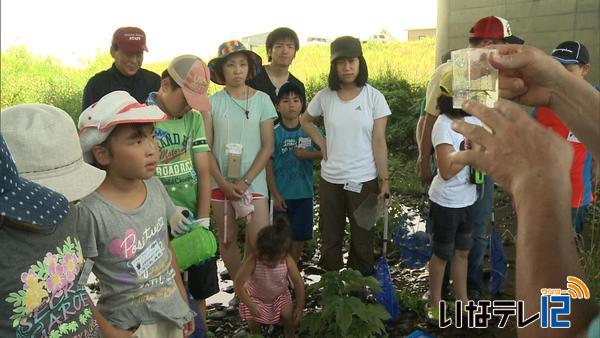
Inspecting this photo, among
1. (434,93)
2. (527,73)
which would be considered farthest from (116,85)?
(527,73)

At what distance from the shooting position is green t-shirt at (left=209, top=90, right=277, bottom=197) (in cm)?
331

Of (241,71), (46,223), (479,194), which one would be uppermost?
(241,71)

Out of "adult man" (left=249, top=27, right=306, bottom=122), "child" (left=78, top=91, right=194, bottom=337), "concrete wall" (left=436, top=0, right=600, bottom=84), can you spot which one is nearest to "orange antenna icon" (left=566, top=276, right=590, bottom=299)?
"child" (left=78, top=91, right=194, bottom=337)

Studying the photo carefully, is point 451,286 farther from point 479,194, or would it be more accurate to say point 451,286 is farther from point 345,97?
point 345,97

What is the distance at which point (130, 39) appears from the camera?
11.7ft

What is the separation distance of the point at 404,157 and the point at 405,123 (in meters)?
0.94

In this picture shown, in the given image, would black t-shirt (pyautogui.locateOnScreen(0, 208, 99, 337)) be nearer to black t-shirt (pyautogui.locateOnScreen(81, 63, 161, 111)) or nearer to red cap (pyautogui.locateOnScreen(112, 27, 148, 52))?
black t-shirt (pyautogui.locateOnScreen(81, 63, 161, 111))

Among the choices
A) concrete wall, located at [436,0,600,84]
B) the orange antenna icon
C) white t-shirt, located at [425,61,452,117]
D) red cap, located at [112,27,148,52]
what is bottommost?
the orange antenna icon

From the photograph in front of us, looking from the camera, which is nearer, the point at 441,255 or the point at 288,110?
the point at 441,255

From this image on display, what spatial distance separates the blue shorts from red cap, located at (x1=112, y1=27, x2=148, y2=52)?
5.38ft

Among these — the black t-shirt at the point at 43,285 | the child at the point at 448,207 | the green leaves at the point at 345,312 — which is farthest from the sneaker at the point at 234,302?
the black t-shirt at the point at 43,285

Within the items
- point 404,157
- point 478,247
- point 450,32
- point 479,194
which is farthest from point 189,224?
point 450,32

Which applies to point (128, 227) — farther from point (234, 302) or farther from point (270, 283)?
point (234, 302)

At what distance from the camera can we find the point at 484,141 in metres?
1.14
